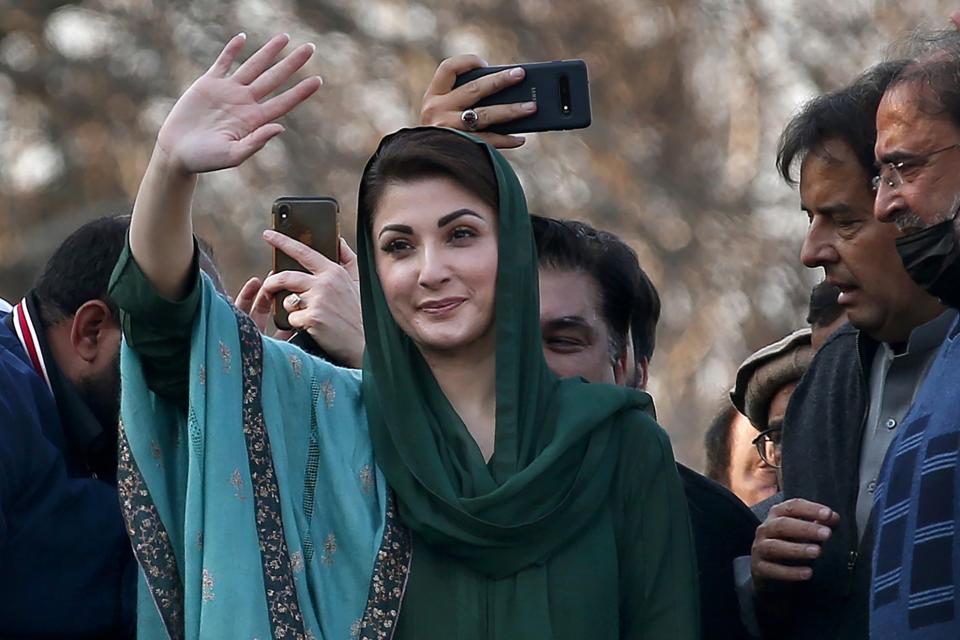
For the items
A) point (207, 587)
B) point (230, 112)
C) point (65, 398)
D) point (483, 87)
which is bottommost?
point (207, 587)

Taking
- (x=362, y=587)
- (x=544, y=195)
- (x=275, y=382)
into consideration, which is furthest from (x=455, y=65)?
(x=544, y=195)

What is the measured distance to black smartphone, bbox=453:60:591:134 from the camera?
4.79 meters

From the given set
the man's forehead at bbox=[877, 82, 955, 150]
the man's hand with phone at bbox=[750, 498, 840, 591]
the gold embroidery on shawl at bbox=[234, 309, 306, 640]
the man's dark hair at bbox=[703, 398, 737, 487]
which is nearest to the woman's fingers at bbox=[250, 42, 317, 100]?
the gold embroidery on shawl at bbox=[234, 309, 306, 640]

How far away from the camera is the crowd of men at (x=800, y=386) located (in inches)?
170

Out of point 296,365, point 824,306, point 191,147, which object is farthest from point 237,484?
point 824,306

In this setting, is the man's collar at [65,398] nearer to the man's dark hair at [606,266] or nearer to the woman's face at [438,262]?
the woman's face at [438,262]

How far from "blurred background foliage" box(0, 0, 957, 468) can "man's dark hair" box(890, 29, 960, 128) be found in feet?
26.6

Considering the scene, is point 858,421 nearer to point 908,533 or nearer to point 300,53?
point 908,533

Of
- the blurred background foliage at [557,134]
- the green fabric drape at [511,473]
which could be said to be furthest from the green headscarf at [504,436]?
the blurred background foliage at [557,134]

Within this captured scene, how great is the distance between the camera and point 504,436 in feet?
14.0

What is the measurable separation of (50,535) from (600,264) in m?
1.31

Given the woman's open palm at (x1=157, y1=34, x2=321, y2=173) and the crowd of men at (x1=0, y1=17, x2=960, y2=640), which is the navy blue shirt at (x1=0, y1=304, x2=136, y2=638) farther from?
the woman's open palm at (x1=157, y1=34, x2=321, y2=173)

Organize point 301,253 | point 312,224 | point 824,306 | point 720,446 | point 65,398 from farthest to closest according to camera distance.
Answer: point 720,446
point 824,306
point 312,224
point 301,253
point 65,398

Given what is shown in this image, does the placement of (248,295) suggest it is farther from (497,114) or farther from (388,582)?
(388,582)
